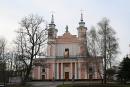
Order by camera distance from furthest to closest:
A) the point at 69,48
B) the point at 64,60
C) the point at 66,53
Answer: the point at 69,48
the point at 66,53
the point at 64,60

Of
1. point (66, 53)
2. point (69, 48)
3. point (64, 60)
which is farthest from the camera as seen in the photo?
point (69, 48)

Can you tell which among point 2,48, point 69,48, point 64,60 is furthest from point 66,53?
point 2,48

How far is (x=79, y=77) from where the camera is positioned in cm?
7838

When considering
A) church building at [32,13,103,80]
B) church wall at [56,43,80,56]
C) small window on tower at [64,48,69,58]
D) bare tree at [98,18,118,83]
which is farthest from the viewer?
church wall at [56,43,80,56]

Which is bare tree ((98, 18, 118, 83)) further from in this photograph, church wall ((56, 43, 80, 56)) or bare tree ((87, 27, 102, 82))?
church wall ((56, 43, 80, 56))

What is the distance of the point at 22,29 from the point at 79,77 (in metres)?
32.5

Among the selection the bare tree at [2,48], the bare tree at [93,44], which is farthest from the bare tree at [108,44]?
the bare tree at [2,48]

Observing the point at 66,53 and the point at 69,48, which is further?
the point at 69,48

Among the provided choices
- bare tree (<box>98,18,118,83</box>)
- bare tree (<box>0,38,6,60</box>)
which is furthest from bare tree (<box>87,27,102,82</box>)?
bare tree (<box>0,38,6,60</box>)

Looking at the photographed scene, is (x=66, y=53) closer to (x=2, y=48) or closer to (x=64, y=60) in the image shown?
(x=64, y=60)

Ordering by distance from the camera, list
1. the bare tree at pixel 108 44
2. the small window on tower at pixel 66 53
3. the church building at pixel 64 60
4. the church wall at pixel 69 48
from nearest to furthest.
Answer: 1. the bare tree at pixel 108 44
2. the church building at pixel 64 60
3. the small window on tower at pixel 66 53
4. the church wall at pixel 69 48

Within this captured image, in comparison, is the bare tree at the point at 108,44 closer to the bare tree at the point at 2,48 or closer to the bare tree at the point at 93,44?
the bare tree at the point at 93,44

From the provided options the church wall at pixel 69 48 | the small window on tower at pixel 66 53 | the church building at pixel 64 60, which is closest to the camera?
the church building at pixel 64 60

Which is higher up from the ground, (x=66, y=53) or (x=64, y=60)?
(x=66, y=53)
